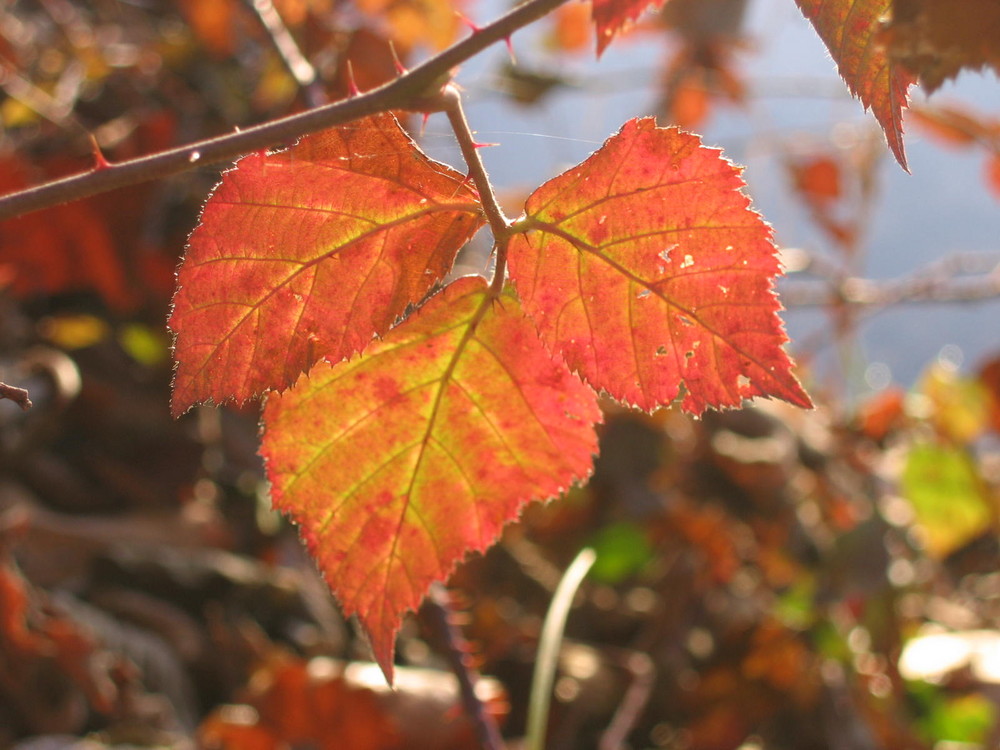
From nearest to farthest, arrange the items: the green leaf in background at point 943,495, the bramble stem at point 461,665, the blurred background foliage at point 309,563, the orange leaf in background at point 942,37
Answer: the orange leaf in background at point 942,37 → the bramble stem at point 461,665 → the blurred background foliage at point 309,563 → the green leaf in background at point 943,495

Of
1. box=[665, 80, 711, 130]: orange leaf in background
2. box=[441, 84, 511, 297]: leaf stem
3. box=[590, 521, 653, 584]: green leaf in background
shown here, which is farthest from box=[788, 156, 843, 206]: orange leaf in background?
box=[441, 84, 511, 297]: leaf stem

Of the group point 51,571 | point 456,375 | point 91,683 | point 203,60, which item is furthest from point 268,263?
point 203,60

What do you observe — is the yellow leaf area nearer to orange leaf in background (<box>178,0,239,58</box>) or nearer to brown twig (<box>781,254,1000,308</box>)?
orange leaf in background (<box>178,0,239,58</box>)

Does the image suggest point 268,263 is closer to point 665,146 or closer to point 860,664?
point 665,146

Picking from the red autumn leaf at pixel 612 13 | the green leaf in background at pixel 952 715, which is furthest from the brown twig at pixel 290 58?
the green leaf in background at pixel 952 715

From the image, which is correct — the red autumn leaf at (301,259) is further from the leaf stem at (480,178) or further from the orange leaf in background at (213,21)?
the orange leaf in background at (213,21)

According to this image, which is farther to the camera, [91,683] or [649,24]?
[649,24]
